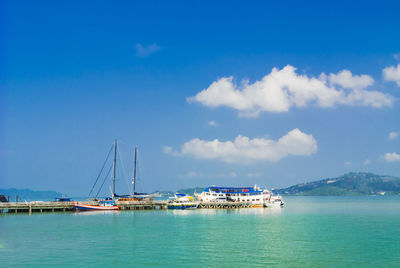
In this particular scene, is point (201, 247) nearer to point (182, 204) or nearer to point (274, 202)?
point (182, 204)

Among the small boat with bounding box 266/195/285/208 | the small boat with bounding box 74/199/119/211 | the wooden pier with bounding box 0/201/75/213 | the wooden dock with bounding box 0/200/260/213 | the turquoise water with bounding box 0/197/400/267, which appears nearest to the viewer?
the turquoise water with bounding box 0/197/400/267

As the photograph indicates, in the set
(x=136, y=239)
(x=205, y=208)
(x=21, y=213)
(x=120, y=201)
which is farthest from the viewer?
(x=205, y=208)

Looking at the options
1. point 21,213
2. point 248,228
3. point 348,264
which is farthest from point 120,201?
point 348,264

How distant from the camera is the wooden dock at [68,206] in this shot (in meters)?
90.8

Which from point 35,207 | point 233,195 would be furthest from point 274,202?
point 35,207

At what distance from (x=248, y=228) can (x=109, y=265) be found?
Result: 2931 cm

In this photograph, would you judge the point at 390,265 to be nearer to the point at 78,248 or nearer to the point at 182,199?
the point at 78,248

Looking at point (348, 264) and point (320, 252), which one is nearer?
point (348, 264)

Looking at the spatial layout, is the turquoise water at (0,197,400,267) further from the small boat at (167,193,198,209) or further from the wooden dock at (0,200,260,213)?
the small boat at (167,193,198,209)

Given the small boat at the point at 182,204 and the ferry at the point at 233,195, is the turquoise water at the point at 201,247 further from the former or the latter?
the ferry at the point at 233,195

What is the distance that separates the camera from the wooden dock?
9075 centimetres

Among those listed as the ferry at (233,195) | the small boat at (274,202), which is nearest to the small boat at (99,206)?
the ferry at (233,195)

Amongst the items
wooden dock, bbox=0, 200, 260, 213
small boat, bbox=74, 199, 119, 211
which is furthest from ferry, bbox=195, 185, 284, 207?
small boat, bbox=74, 199, 119, 211

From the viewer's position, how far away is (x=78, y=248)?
40.3 m
